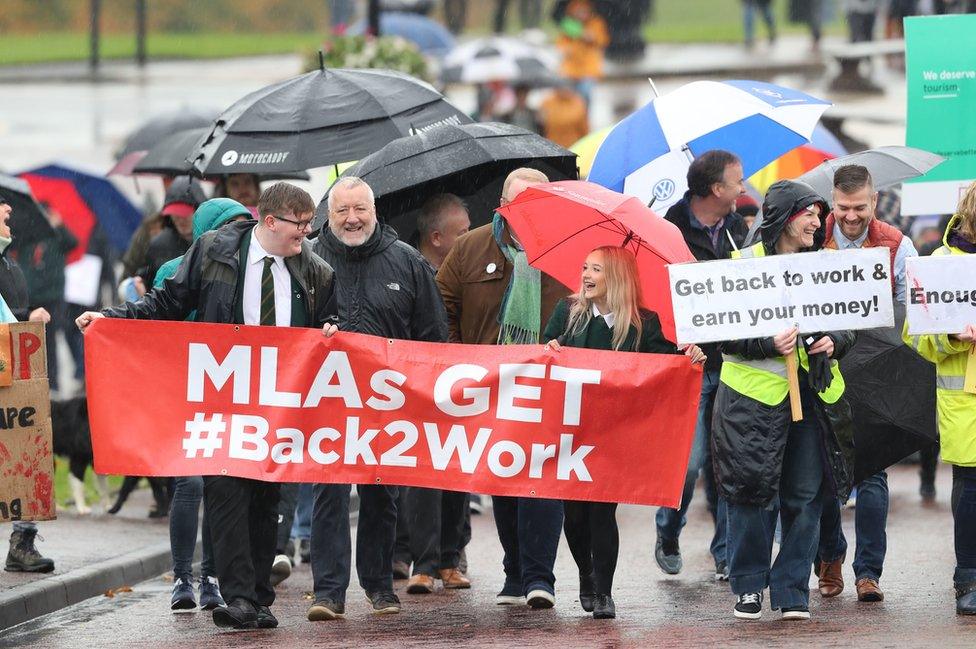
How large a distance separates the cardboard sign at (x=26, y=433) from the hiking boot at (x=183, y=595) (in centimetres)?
93

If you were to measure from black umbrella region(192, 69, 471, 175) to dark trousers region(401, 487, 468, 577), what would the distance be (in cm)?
207

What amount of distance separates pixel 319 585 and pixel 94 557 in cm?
257

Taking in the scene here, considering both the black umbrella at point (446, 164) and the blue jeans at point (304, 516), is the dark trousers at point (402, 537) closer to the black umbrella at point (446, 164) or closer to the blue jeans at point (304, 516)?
the blue jeans at point (304, 516)

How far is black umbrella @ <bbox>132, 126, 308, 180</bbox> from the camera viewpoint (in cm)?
1252

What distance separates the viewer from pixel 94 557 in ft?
36.3

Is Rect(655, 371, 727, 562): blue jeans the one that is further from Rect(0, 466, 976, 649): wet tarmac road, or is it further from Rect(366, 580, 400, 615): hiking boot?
Rect(366, 580, 400, 615): hiking boot

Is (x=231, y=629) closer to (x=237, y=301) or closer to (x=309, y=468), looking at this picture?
(x=309, y=468)

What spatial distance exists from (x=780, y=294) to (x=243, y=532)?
104 inches

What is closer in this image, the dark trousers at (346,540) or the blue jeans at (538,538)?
the dark trousers at (346,540)

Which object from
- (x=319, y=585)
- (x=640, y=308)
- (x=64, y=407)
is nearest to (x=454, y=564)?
(x=319, y=585)

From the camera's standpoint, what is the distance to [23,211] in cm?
1203

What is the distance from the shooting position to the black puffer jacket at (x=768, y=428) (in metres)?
8.47

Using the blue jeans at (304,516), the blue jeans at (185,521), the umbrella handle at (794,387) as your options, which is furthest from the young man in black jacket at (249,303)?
the blue jeans at (304,516)

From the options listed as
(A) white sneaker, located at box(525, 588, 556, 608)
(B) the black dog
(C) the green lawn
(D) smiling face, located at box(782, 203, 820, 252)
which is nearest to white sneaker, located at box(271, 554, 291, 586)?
(A) white sneaker, located at box(525, 588, 556, 608)
